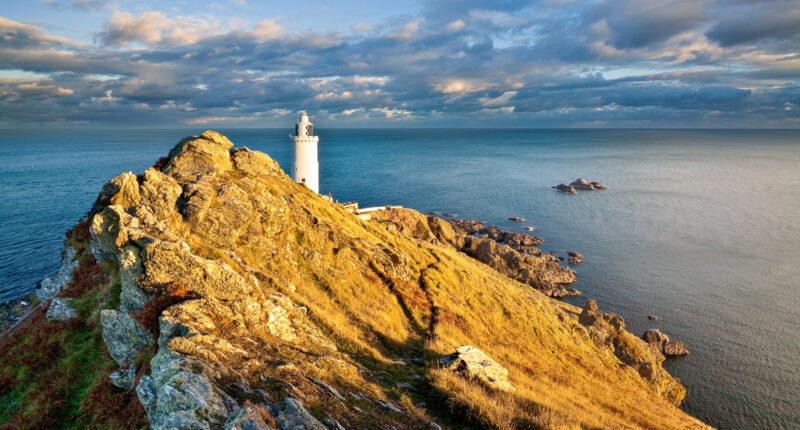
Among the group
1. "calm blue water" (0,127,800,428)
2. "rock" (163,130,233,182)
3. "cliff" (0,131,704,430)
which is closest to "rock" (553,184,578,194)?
"calm blue water" (0,127,800,428)

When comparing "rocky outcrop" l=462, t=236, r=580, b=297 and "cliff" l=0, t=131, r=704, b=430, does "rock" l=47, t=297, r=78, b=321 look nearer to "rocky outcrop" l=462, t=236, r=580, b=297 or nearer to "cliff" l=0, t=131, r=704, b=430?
"cliff" l=0, t=131, r=704, b=430

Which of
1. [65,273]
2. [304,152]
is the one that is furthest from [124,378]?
[304,152]

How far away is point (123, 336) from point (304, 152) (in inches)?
1723

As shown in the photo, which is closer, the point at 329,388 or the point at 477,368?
the point at 329,388

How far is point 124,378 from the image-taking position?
12.1m

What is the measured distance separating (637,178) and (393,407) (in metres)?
172

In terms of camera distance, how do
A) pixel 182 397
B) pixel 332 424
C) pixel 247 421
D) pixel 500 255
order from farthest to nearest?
pixel 500 255
pixel 332 424
pixel 182 397
pixel 247 421

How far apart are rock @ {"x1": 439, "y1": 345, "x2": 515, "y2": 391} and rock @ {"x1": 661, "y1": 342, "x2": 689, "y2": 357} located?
3796 centimetres

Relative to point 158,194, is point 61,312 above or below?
below

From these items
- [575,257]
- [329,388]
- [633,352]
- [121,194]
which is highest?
[121,194]

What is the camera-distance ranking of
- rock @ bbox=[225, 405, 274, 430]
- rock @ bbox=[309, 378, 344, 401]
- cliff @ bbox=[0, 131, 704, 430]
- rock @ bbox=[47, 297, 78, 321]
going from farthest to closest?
rock @ bbox=[47, 297, 78, 321] < rock @ bbox=[309, 378, 344, 401] < cliff @ bbox=[0, 131, 704, 430] < rock @ bbox=[225, 405, 274, 430]

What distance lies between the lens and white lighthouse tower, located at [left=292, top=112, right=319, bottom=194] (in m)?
55.2

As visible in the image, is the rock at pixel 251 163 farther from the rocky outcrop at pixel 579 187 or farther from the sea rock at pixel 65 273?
the rocky outcrop at pixel 579 187

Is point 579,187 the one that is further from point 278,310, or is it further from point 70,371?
point 70,371
